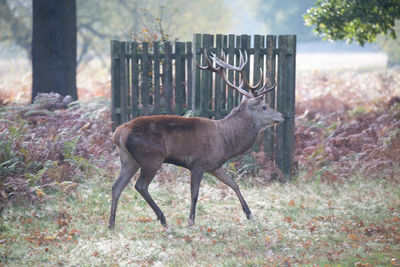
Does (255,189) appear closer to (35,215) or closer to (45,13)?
(35,215)

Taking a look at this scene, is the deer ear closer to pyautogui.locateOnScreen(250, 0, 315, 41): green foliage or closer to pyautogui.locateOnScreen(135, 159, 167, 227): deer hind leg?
pyautogui.locateOnScreen(135, 159, 167, 227): deer hind leg

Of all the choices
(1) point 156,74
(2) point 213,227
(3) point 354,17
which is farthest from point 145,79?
(3) point 354,17

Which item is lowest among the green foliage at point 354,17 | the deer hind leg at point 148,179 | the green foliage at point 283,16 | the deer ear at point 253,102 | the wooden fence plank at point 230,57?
the deer hind leg at point 148,179

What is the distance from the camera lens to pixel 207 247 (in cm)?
649

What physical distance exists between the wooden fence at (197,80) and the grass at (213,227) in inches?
47.9

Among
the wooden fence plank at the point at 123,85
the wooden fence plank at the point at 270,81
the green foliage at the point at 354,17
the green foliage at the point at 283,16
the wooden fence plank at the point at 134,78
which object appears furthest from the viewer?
the green foliage at the point at 283,16

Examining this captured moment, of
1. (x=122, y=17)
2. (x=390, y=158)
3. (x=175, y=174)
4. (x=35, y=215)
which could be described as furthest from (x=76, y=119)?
(x=122, y=17)

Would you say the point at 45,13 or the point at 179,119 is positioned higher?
the point at 45,13

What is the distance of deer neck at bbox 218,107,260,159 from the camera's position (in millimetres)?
7871

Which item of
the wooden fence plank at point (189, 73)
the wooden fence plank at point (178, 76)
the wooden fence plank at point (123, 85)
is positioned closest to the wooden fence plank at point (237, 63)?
the wooden fence plank at point (189, 73)

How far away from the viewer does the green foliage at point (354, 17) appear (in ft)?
40.0

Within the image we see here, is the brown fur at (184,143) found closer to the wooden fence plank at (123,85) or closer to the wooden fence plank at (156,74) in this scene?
the wooden fence plank at (156,74)

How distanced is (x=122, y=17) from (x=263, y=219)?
3028 centimetres

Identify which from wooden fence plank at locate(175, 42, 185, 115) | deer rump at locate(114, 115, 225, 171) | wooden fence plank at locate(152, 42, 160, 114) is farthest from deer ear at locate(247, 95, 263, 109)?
wooden fence plank at locate(152, 42, 160, 114)
